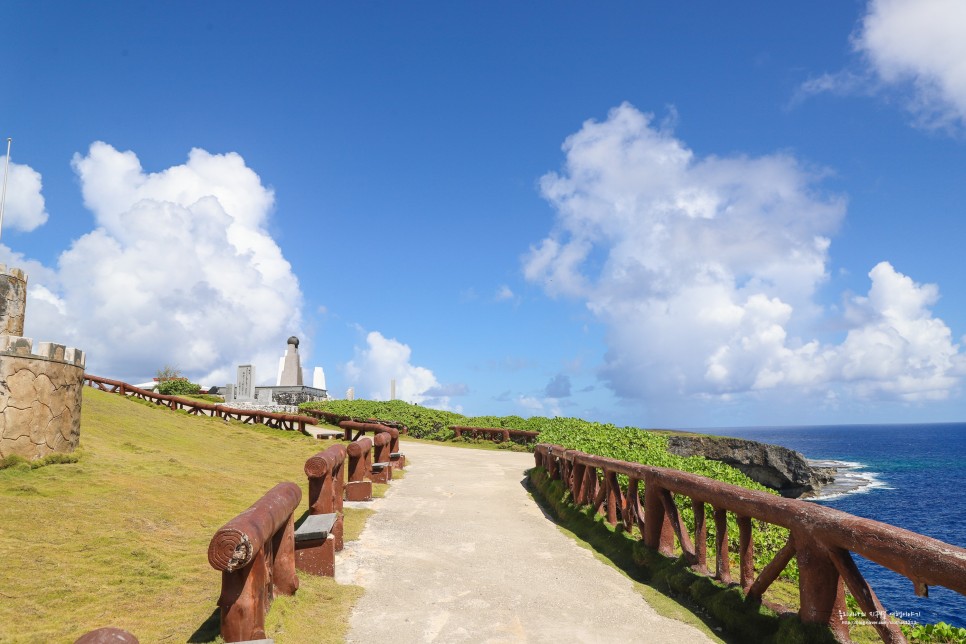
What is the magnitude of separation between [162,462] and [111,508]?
3.89m

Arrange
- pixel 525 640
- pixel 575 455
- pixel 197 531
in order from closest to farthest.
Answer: pixel 525 640 < pixel 197 531 < pixel 575 455

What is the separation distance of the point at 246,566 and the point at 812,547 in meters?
4.06

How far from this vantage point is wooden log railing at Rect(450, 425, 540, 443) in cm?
2662

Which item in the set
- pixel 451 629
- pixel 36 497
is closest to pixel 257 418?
pixel 36 497

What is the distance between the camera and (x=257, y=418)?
26.5 m

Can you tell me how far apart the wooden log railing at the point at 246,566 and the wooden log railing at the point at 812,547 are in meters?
3.97

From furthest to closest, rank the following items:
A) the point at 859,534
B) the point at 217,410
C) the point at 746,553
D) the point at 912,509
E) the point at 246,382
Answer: the point at 912,509
the point at 246,382
the point at 217,410
the point at 746,553
the point at 859,534

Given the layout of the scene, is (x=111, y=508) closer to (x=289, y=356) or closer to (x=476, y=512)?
(x=476, y=512)

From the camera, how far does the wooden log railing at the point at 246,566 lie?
3.85 m

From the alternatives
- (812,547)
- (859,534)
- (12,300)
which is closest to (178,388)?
(12,300)

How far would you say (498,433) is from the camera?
2733 cm

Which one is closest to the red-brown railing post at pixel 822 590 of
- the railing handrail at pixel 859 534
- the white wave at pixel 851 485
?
the railing handrail at pixel 859 534

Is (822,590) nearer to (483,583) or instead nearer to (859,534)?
(859,534)

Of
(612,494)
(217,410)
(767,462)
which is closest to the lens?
(612,494)
